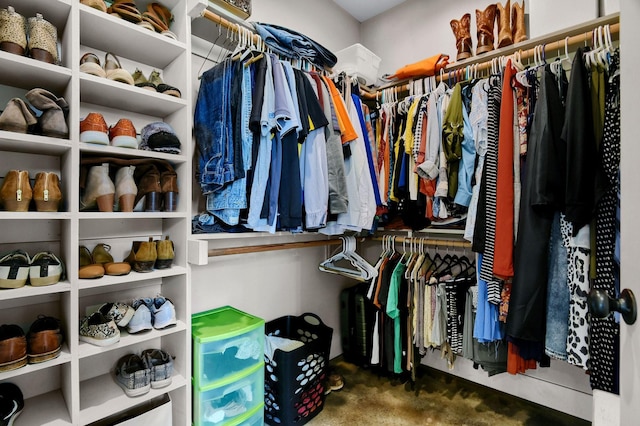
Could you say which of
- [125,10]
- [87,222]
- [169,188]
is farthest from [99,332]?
[125,10]

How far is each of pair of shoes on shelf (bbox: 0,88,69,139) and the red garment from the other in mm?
1730

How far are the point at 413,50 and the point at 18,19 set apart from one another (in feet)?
7.61

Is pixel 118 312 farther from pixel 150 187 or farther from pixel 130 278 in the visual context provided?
pixel 150 187

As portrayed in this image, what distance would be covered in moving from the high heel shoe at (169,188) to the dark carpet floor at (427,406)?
1.35 meters

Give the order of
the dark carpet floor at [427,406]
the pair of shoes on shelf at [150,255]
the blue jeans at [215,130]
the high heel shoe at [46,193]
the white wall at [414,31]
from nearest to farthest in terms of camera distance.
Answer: the high heel shoe at [46,193] < the pair of shoes on shelf at [150,255] < the blue jeans at [215,130] < the dark carpet floor at [427,406] < the white wall at [414,31]

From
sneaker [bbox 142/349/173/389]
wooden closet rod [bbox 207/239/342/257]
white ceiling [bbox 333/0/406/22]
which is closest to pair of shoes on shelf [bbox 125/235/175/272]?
wooden closet rod [bbox 207/239/342/257]

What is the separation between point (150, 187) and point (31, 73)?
516mm

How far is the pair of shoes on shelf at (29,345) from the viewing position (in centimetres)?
98

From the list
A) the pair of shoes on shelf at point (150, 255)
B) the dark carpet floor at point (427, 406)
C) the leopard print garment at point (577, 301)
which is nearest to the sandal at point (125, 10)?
the pair of shoes on shelf at point (150, 255)

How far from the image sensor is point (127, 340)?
3.95ft

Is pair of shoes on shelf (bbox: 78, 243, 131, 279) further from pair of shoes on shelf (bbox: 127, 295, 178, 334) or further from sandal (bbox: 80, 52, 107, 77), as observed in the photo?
sandal (bbox: 80, 52, 107, 77)

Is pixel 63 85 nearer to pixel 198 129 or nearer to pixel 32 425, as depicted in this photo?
pixel 198 129

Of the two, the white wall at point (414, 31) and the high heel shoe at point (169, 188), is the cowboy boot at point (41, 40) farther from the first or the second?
the white wall at point (414, 31)

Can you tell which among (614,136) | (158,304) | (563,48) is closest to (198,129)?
(158,304)
